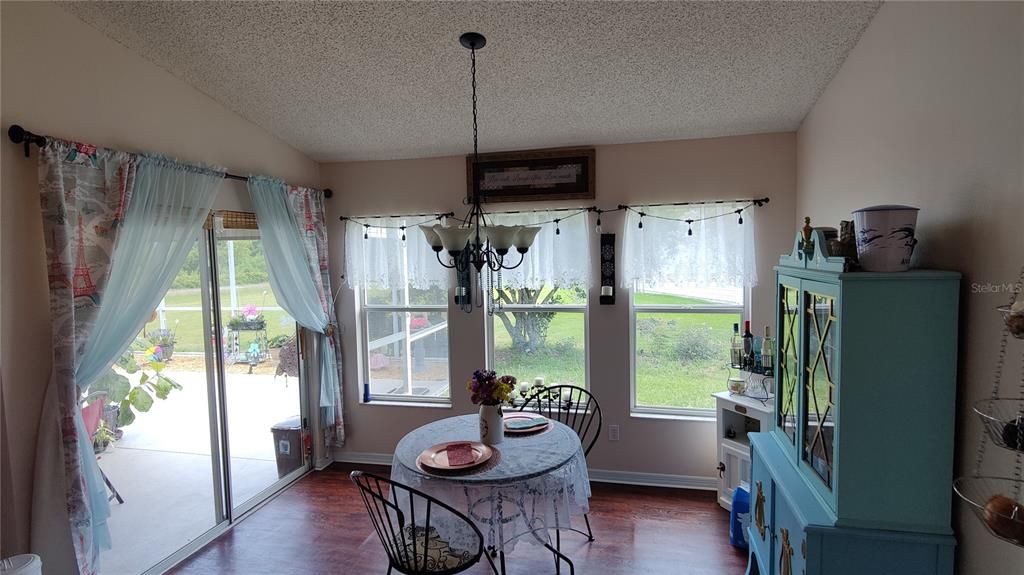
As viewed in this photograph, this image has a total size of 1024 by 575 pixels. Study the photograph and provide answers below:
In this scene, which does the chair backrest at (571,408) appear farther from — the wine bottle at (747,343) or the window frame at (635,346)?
the wine bottle at (747,343)

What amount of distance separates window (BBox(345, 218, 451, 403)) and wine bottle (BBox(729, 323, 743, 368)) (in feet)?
6.69

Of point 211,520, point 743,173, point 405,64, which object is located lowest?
point 211,520

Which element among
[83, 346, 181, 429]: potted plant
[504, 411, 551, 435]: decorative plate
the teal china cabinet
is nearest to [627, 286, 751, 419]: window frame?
[504, 411, 551, 435]: decorative plate

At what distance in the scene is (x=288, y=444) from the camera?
3736 millimetres

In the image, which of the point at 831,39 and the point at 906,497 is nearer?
the point at 906,497

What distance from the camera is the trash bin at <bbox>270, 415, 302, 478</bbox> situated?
12.0ft

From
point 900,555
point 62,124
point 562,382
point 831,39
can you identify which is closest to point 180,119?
point 62,124

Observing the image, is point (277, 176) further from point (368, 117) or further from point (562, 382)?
point (562, 382)

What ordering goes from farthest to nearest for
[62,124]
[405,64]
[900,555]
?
[405,64] → [62,124] → [900,555]

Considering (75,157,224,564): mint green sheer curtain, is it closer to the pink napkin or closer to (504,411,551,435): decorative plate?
the pink napkin

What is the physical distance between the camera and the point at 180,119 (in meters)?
2.78

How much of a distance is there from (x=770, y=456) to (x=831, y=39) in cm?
183

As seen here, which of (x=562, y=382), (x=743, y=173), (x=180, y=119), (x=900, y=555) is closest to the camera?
(x=900, y=555)

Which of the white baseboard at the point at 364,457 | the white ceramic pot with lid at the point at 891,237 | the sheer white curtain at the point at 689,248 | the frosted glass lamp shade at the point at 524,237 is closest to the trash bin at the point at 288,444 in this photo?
the white baseboard at the point at 364,457
